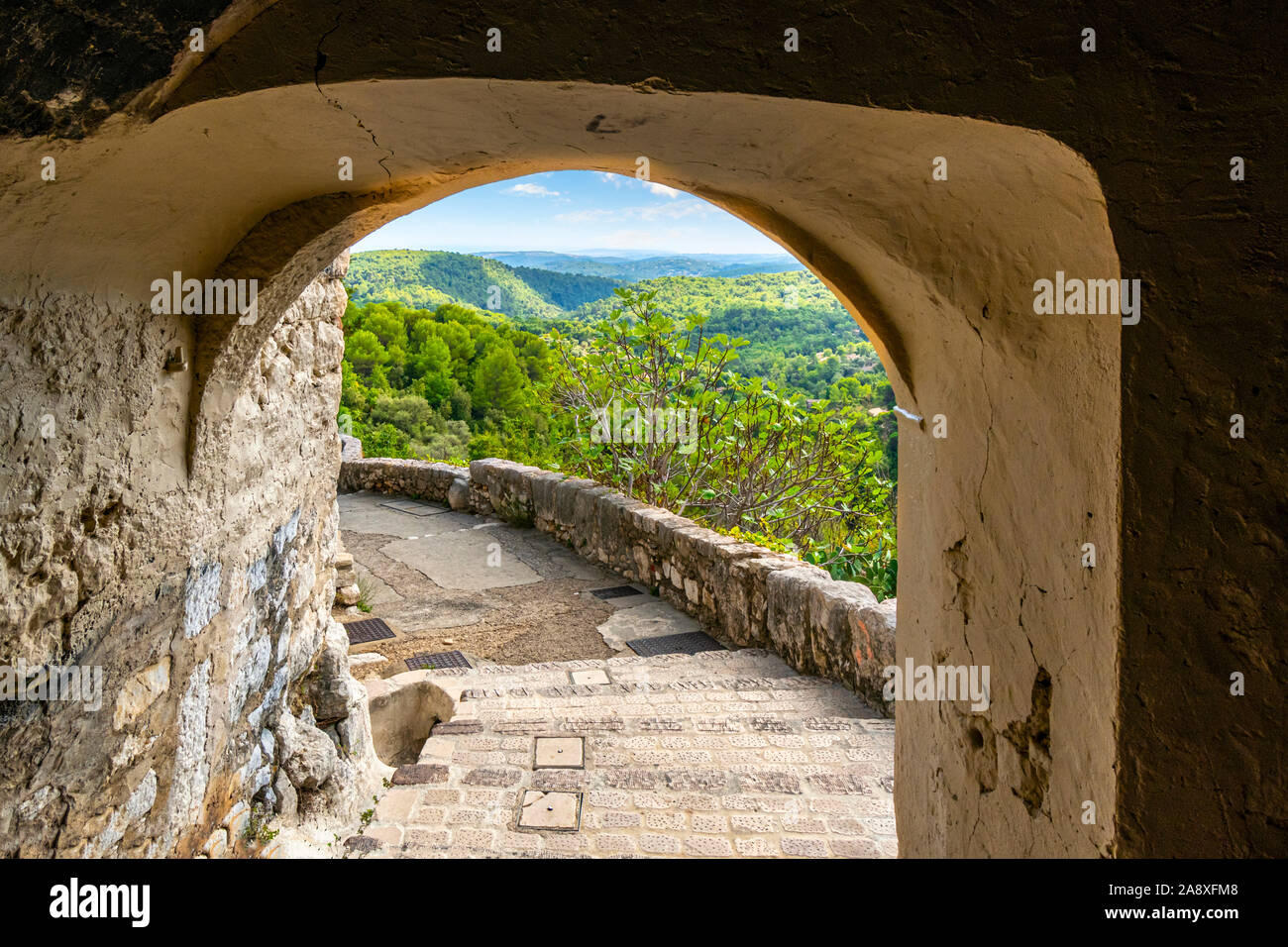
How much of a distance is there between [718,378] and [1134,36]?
6702 millimetres

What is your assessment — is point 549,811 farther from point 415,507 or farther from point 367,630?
point 415,507

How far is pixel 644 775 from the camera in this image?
10.9 feet

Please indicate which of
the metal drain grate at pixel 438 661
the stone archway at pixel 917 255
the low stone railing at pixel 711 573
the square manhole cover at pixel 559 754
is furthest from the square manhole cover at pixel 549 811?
the metal drain grate at pixel 438 661

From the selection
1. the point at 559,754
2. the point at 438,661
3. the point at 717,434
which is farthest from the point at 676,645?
the point at 717,434

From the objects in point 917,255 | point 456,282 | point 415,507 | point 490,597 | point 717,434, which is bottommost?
point 490,597

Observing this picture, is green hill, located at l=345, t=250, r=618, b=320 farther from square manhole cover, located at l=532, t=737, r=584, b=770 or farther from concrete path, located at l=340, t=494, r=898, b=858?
square manhole cover, located at l=532, t=737, r=584, b=770

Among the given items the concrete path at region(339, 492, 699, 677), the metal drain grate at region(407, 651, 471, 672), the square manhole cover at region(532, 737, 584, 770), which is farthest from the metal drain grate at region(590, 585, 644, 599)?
the square manhole cover at region(532, 737, 584, 770)

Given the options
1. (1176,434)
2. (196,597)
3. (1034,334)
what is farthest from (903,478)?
(196,597)

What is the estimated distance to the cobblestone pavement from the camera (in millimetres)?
2857

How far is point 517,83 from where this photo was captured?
114 cm

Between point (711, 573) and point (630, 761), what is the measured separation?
2.31m
